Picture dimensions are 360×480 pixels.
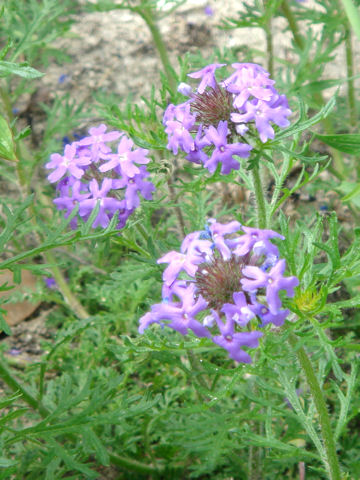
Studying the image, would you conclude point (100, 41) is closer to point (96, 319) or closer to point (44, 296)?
point (44, 296)

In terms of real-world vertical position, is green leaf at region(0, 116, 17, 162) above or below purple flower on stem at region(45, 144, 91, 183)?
above

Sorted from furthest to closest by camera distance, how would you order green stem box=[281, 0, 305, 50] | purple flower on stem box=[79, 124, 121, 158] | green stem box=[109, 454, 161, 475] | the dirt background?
the dirt background
green stem box=[281, 0, 305, 50]
green stem box=[109, 454, 161, 475]
purple flower on stem box=[79, 124, 121, 158]

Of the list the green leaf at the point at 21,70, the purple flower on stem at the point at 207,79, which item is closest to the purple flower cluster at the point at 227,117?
the purple flower on stem at the point at 207,79

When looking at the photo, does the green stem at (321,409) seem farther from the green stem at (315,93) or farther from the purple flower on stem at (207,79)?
the green stem at (315,93)

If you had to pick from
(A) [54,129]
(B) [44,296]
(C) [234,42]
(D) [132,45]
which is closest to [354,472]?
(B) [44,296]

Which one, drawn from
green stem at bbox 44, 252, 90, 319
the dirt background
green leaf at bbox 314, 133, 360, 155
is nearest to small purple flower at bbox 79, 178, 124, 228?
green leaf at bbox 314, 133, 360, 155

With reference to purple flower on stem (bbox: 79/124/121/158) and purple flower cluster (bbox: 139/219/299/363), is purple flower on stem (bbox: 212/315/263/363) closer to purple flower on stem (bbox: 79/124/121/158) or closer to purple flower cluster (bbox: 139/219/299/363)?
purple flower cluster (bbox: 139/219/299/363)
